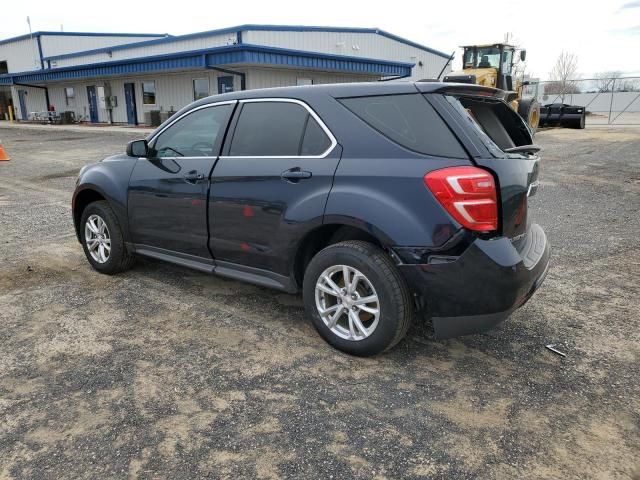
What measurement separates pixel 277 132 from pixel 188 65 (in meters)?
21.2

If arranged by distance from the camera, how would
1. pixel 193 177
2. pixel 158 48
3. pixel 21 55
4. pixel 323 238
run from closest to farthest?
pixel 323 238 < pixel 193 177 < pixel 158 48 < pixel 21 55

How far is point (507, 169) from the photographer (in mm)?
2998

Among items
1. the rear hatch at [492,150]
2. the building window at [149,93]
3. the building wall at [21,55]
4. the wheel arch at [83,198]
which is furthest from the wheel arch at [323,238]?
the building wall at [21,55]

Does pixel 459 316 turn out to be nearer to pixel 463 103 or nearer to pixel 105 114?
pixel 463 103

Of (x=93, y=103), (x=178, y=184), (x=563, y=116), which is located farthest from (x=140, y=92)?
(x=178, y=184)

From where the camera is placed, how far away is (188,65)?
22891mm

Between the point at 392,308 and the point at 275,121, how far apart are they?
5.34ft

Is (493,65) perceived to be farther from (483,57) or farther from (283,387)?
(283,387)

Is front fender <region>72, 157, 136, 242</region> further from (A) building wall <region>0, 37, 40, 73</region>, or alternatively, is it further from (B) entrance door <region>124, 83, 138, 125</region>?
(A) building wall <region>0, 37, 40, 73</region>

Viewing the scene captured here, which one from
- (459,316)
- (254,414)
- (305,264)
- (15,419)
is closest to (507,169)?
(459,316)

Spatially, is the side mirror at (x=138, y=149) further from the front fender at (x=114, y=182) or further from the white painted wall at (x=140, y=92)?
the white painted wall at (x=140, y=92)

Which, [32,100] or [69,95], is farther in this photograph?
[32,100]

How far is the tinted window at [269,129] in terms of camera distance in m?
3.60

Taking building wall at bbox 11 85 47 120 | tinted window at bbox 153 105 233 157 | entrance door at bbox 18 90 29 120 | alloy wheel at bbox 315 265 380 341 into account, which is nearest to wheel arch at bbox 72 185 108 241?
tinted window at bbox 153 105 233 157
